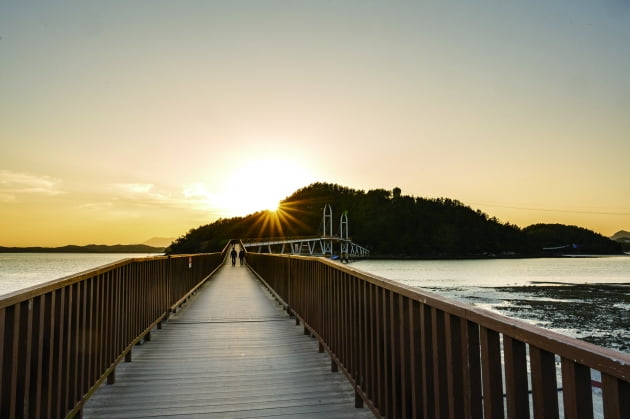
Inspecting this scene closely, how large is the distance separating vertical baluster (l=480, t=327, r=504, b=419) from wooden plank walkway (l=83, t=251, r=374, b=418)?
76.8 inches

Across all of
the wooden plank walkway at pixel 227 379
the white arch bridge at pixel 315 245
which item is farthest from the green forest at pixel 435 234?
the wooden plank walkway at pixel 227 379

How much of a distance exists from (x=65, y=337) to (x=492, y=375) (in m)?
3.01

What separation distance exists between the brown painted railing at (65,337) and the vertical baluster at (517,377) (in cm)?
256

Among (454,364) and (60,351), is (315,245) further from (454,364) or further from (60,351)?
(454,364)

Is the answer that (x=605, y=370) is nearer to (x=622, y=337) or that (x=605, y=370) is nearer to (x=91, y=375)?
(x=91, y=375)

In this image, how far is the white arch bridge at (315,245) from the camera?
86.9m

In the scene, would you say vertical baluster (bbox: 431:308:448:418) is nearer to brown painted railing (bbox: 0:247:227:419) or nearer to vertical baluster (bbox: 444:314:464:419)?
vertical baluster (bbox: 444:314:464:419)

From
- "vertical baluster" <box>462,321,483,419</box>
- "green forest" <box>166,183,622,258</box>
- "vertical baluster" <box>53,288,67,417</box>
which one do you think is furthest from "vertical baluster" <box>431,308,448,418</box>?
"green forest" <box>166,183,622,258</box>

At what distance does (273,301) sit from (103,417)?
27.1 ft

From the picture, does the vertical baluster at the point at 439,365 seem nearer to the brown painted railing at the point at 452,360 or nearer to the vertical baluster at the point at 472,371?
the brown painted railing at the point at 452,360

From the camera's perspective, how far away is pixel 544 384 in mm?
1567

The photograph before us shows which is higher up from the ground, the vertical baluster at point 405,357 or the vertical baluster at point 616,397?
the vertical baluster at point 616,397

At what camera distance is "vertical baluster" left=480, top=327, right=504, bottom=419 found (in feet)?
6.21

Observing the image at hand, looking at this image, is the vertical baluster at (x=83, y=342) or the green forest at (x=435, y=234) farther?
the green forest at (x=435, y=234)
